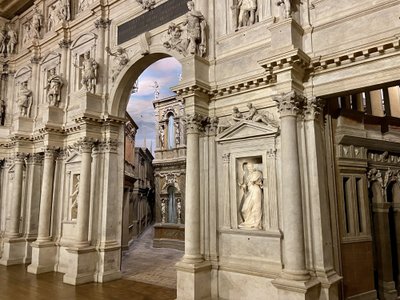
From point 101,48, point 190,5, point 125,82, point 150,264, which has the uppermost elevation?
point 101,48

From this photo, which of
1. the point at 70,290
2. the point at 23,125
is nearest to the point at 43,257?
the point at 70,290

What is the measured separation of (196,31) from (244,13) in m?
1.09

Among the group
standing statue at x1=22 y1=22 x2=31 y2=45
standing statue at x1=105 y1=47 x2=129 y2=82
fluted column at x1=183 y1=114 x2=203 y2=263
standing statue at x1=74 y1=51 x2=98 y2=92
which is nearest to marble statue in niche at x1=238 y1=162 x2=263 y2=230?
fluted column at x1=183 y1=114 x2=203 y2=263

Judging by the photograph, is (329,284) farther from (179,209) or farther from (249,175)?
(179,209)

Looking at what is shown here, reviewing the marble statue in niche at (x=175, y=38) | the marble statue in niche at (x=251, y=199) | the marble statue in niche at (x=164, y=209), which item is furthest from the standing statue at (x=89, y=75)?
the marble statue in niche at (x=164, y=209)

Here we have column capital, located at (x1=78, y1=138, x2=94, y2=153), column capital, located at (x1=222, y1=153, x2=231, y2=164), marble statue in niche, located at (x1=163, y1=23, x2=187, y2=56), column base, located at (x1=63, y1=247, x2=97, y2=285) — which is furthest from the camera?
column capital, located at (x1=78, y1=138, x2=94, y2=153)

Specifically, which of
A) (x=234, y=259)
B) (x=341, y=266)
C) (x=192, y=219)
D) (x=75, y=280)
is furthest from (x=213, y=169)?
(x=75, y=280)

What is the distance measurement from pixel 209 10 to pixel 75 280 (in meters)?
7.31

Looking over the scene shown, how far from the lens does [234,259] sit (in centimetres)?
642

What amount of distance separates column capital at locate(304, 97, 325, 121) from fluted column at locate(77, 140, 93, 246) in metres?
5.97

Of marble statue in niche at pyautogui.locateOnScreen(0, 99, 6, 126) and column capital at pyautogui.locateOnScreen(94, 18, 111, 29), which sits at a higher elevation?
column capital at pyautogui.locateOnScreen(94, 18, 111, 29)

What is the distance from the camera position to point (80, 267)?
8.37 metres

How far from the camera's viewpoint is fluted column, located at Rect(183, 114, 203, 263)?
6570 millimetres

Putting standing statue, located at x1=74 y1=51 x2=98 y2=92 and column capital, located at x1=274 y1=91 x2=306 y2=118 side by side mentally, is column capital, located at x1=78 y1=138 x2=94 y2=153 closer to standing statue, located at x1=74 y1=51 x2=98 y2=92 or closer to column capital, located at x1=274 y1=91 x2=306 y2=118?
standing statue, located at x1=74 y1=51 x2=98 y2=92
